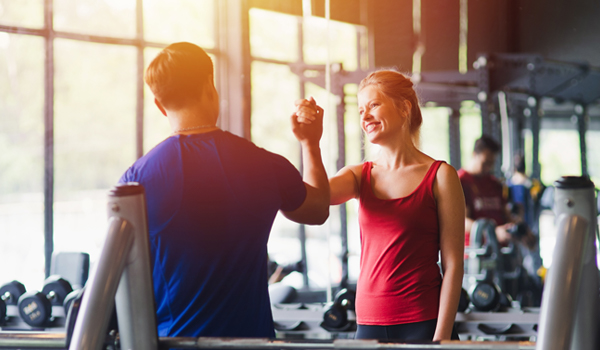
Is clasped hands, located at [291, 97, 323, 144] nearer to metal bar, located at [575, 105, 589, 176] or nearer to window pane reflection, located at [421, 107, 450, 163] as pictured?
metal bar, located at [575, 105, 589, 176]

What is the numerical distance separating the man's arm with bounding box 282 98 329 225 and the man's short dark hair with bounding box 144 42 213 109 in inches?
9.1

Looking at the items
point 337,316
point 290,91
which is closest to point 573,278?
point 337,316

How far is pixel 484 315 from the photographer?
2.58 m

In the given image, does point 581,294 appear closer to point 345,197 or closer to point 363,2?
point 345,197

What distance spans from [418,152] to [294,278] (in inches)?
→ 191

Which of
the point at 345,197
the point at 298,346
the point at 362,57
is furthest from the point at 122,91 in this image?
the point at 298,346

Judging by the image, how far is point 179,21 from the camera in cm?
549

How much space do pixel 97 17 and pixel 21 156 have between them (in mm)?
1332

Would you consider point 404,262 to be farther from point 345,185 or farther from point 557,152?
point 557,152

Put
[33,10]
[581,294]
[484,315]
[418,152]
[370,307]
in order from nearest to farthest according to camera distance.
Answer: [581,294]
[370,307]
[418,152]
[484,315]
[33,10]

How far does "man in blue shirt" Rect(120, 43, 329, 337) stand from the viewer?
3.50ft

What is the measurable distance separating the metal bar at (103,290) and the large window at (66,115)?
3494 millimetres

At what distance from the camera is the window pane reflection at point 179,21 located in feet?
17.0

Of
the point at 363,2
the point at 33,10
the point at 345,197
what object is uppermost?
the point at 363,2
